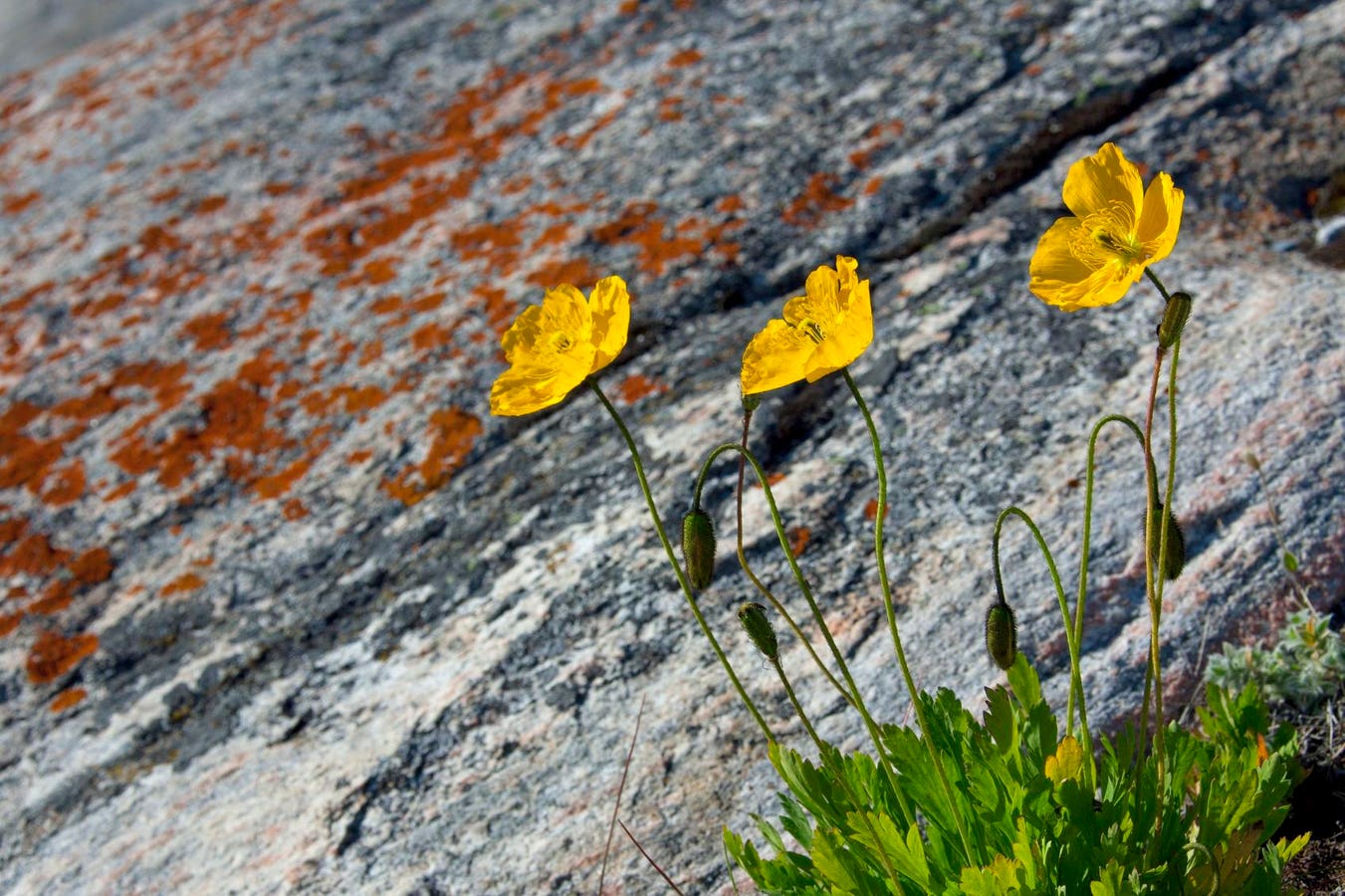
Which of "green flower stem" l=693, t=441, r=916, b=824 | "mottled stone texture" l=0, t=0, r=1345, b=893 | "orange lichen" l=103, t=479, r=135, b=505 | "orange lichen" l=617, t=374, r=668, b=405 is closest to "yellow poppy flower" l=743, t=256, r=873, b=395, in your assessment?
"green flower stem" l=693, t=441, r=916, b=824

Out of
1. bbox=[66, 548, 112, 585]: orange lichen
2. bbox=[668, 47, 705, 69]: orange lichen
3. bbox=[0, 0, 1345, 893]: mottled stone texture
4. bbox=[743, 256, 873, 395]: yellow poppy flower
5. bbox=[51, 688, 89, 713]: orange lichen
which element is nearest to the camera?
bbox=[743, 256, 873, 395]: yellow poppy flower

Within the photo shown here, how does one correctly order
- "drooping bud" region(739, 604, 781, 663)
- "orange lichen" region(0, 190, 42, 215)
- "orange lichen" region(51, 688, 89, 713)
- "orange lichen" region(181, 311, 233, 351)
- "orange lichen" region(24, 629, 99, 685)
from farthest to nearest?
"orange lichen" region(0, 190, 42, 215) < "orange lichen" region(181, 311, 233, 351) < "orange lichen" region(24, 629, 99, 685) < "orange lichen" region(51, 688, 89, 713) < "drooping bud" region(739, 604, 781, 663)

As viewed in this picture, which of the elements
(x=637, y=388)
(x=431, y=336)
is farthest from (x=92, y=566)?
(x=637, y=388)

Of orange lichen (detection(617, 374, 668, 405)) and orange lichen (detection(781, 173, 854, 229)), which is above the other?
orange lichen (detection(781, 173, 854, 229))

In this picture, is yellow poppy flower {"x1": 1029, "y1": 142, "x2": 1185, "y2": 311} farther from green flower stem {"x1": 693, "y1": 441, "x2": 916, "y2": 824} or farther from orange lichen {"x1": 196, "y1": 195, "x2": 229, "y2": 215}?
orange lichen {"x1": 196, "y1": 195, "x2": 229, "y2": 215}

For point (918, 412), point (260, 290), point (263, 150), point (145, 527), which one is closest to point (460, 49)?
point (263, 150)

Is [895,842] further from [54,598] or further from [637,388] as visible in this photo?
[54,598]

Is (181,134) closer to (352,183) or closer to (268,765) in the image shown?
(352,183)
